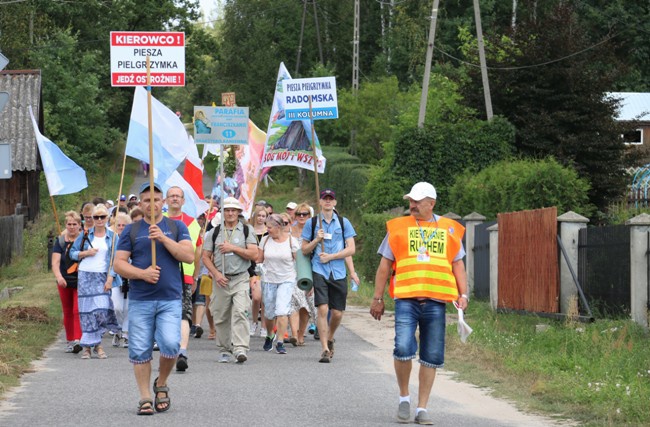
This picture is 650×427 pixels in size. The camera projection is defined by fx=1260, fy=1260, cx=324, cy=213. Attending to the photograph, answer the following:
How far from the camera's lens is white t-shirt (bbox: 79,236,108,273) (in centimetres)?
1495

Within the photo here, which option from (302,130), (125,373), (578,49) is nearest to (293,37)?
(578,49)

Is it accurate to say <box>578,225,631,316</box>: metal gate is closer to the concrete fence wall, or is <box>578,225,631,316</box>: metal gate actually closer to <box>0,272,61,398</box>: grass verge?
the concrete fence wall

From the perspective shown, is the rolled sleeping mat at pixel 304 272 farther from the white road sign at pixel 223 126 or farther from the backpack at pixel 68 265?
the backpack at pixel 68 265

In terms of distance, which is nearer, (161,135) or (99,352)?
(99,352)

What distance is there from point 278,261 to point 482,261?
7.81 m

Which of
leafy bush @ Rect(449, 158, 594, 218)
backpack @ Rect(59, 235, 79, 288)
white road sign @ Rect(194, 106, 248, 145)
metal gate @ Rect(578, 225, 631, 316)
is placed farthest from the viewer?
leafy bush @ Rect(449, 158, 594, 218)

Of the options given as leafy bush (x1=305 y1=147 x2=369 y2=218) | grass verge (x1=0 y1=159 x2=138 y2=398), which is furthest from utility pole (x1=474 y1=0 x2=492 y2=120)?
grass verge (x1=0 y1=159 x2=138 y2=398)

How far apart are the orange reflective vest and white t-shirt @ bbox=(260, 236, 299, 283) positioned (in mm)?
5869

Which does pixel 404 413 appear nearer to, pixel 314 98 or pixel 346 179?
pixel 314 98

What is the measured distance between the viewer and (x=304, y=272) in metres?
14.9

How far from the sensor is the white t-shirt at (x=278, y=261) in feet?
51.2

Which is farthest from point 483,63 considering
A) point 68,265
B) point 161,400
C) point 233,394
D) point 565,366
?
point 161,400

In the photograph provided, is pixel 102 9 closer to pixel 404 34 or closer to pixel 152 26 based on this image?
pixel 152 26

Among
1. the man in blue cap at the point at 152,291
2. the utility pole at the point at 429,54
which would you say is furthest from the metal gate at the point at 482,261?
the man in blue cap at the point at 152,291
